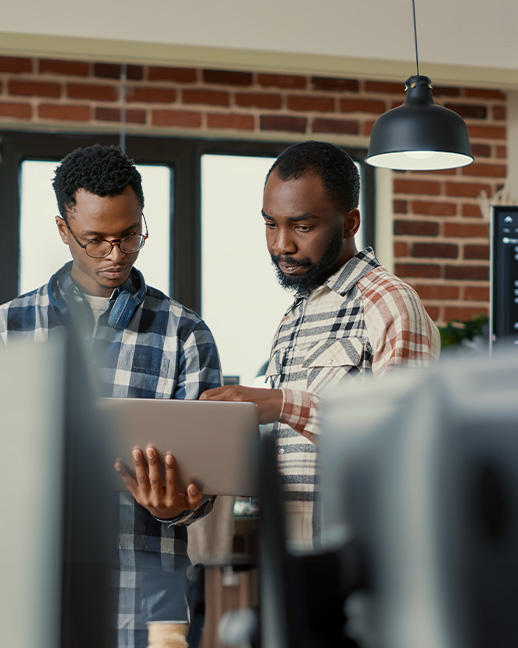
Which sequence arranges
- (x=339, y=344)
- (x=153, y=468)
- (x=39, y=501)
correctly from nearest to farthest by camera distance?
(x=39, y=501) < (x=153, y=468) < (x=339, y=344)

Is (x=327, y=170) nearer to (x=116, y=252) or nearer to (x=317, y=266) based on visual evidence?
Answer: (x=317, y=266)

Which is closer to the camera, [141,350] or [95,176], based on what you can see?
[141,350]

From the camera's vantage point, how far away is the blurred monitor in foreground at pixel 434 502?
0.38m

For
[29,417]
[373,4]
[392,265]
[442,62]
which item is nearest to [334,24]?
[373,4]

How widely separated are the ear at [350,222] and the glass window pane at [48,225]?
154 cm

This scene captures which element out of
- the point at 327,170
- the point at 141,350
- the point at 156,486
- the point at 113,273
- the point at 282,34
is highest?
the point at 282,34

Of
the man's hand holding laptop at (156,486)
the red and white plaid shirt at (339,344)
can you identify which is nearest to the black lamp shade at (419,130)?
the red and white plaid shirt at (339,344)

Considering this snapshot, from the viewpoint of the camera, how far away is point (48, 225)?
304 cm

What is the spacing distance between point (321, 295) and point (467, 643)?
1.19 metres

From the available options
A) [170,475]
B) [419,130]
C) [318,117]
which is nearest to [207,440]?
[170,475]

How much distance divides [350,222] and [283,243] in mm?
155

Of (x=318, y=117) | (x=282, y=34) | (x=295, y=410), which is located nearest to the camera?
(x=295, y=410)

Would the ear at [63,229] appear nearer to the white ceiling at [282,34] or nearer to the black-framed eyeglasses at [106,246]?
the black-framed eyeglasses at [106,246]

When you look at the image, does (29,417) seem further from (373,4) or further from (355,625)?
(373,4)
